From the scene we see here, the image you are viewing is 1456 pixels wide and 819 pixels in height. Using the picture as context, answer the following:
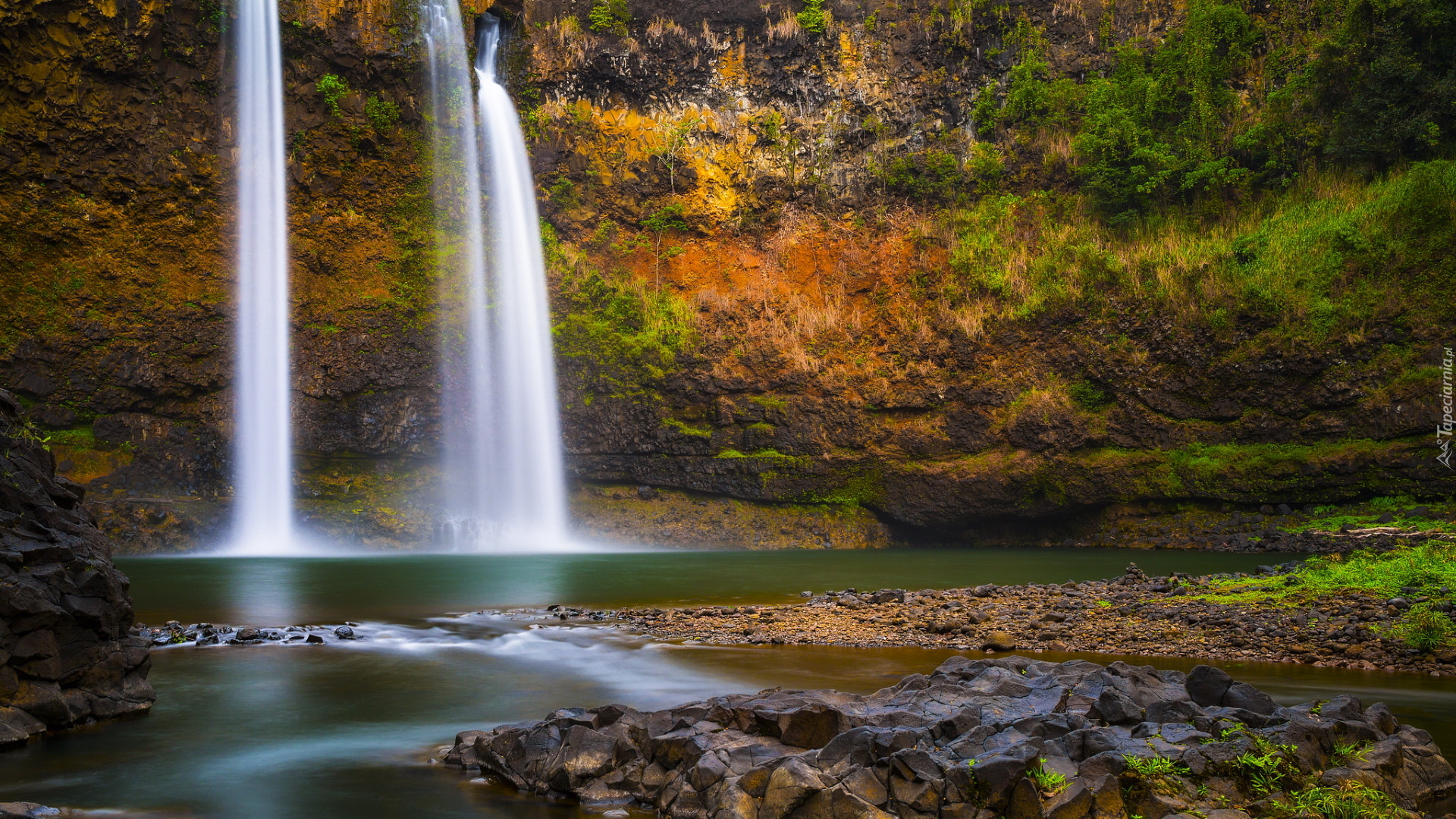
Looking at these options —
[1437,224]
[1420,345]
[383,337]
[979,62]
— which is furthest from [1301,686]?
[979,62]

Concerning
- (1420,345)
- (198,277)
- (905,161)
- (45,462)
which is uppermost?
(905,161)

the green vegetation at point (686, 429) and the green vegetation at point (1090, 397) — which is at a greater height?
the green vegetation at point (1090, 397)

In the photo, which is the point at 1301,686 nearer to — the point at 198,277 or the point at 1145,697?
the point at 1145,697

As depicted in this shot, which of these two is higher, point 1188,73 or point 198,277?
point 1188,73

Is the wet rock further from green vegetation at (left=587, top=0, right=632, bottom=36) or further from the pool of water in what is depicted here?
green vegetation at (left=587, top=0, right=632, bottom=36)

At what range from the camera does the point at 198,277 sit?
80.5 feet

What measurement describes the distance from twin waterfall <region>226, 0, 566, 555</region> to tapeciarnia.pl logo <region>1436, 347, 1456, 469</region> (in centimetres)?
2236

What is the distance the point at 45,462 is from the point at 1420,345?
27440 mm

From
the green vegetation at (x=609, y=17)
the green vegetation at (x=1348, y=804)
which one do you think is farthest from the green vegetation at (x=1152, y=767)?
the green vegetation at (x=609, y=17)

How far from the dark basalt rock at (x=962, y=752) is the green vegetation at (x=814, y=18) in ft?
98.1

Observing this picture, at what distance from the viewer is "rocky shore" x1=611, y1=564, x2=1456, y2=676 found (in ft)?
27.9

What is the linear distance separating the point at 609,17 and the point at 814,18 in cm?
716

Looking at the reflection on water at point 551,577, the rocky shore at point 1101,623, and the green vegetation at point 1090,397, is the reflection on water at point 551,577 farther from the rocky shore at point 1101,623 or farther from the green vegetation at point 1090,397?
the green vegetation at point 1090,397

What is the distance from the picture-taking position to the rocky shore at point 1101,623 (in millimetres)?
8500
